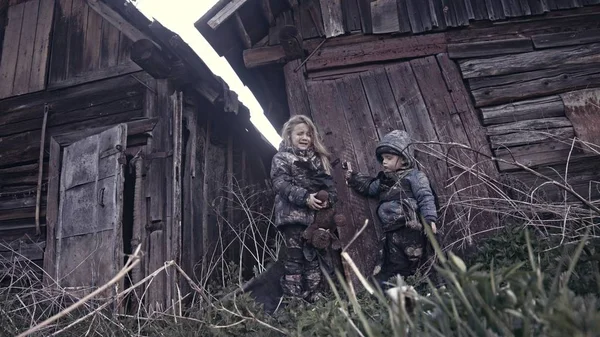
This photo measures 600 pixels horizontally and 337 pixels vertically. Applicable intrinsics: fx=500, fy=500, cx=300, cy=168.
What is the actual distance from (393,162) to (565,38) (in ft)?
8.06

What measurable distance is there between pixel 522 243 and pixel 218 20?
346cm

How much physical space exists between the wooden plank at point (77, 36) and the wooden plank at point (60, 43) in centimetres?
6

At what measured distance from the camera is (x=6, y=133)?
6.48 meters

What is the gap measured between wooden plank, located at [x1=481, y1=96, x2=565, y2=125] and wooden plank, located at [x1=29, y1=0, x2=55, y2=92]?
5362 millimetres

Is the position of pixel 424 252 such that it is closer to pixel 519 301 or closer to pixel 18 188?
pixel 519 301

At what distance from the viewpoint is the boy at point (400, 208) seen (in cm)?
390

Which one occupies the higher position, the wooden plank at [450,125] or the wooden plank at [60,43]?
the wooden plank at [60,43]

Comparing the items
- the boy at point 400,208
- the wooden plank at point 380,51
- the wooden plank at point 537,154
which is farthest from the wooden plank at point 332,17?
the wooden plank at point 537,154

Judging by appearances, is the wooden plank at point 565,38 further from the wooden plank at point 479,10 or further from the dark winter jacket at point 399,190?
the dark winter jacket at point 399,190

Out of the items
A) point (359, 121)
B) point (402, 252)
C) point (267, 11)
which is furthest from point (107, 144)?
point (402, 252)

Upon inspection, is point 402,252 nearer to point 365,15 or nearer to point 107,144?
point 365,15

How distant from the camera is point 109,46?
626 cm

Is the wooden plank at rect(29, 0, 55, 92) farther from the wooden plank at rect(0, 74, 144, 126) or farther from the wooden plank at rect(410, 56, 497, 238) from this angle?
the wooden plank at rect(410, 56, 497, 238)

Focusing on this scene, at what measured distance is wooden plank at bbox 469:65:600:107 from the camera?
487 centimetres
